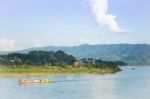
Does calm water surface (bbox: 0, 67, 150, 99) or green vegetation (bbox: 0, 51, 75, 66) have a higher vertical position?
green vegetation (bbox: 0, 51, 75, 66)

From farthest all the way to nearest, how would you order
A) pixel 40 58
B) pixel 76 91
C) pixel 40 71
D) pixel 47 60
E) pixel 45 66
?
pixel 40 58 < pixel 47 60 < pixel 45 66 < pixel 40 71 < pixel 76 91

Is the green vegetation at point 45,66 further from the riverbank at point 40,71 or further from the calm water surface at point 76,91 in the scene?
the calm water surface at point 76,91

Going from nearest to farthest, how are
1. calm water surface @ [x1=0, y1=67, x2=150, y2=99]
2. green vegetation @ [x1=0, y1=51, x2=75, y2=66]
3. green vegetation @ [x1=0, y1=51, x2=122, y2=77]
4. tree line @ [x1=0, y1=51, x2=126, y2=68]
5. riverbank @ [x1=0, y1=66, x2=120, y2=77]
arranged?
1. calm water surface @ [x1=0, y1=67, x2=150, y2=99]
2. riverbank @ [x1=0, y1=66, x2=120, y2=77]
3. green vegetation @ [x1=0, y1=51, x2=122, y2=77]
4. tree line @ [x1=0, y1=51, x2=126, y2=68]
5. green vegetation @ [x1=0, y1=51, x2=75, y2=66]

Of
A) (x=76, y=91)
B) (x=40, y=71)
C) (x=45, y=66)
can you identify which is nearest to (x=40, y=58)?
(x=45, y=66)

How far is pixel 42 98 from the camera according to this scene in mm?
41438

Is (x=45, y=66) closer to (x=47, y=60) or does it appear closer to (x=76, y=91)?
(x=47, y=60)

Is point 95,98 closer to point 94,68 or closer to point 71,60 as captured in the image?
point 94,68

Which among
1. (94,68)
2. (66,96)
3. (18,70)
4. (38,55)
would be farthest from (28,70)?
(66,96)

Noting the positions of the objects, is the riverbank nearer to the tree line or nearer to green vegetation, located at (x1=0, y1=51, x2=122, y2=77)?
green vegetation, located at (x1=0, y1=51, x2=122, y2=77)

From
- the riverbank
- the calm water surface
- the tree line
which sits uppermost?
the tree line

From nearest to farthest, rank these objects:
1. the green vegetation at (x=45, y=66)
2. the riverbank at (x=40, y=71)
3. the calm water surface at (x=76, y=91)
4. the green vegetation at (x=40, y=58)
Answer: the calm water surface at (x=76, y=91)
the riverbank at (x=40, y=71)
the green vegetation at (x=45, y=66)
the green vegetation at (x=40, y=58)

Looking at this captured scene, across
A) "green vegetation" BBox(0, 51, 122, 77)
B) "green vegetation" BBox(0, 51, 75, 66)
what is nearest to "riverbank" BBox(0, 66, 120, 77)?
"green vegetation" BBox(0, 51, 122, 77)

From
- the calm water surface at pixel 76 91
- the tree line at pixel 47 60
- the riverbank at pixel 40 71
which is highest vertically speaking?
the tree line at pixel 47 60

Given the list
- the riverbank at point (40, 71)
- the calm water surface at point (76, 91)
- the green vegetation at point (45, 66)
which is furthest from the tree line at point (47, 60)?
the calm water surface at point (76, 91)
